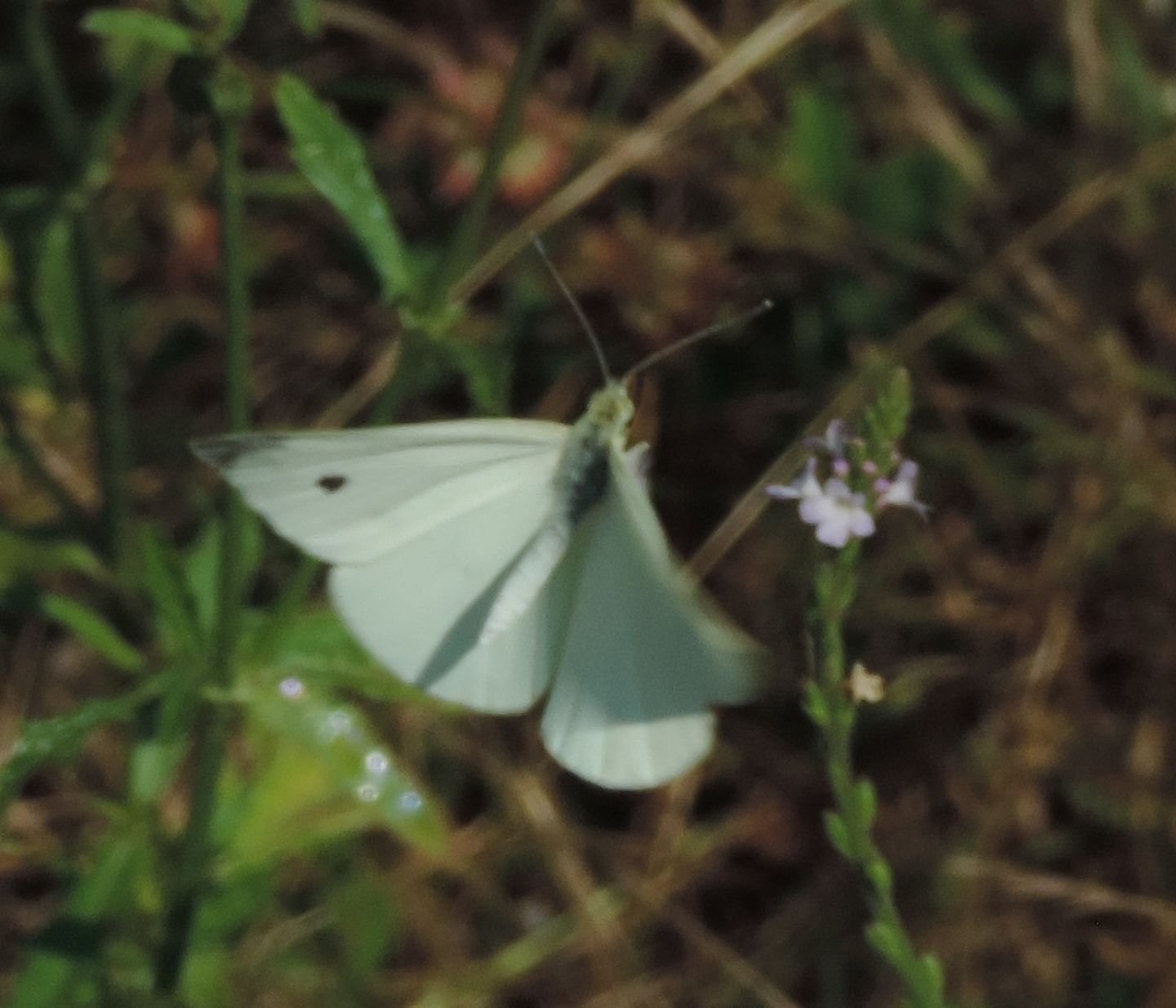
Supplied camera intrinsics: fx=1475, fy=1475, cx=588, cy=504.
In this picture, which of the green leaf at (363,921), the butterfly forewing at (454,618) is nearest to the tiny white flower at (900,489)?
the butterfly forewing at (454,618)

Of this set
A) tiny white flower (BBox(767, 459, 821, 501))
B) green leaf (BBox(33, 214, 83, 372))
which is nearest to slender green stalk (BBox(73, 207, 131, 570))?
green leaf (BBox(33, 214, 83, 372))

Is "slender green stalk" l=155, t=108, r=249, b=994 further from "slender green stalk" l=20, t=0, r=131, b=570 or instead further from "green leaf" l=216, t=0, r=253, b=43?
"slender green stalk" l=20, t=0, r=131, b=570

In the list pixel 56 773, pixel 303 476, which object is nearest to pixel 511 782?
pixel 56 773

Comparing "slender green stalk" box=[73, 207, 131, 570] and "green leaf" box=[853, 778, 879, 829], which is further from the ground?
"green leaf" box=[853, 778, 879, 829]

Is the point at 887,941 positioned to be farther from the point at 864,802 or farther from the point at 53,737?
the point at 53,737

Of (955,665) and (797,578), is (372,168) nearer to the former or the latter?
(797,578)

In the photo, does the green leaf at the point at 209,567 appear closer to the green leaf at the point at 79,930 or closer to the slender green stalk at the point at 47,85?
the green leaf at the point at 79,930
